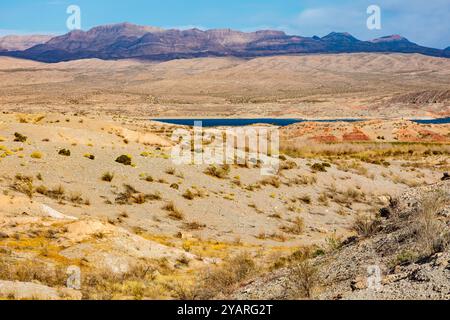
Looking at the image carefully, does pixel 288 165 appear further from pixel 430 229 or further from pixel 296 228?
pixel 430 229

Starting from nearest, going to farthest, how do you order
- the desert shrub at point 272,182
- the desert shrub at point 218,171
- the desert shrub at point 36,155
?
the desert shrub at point 36,155
the desert shrub at point 218,171
the desert shrub at point 272,182

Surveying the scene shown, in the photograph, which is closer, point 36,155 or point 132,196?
point 132,196

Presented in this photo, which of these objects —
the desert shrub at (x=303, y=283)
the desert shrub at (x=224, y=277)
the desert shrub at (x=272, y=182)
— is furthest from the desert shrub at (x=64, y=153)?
the desert shrub at (x=303, y=283)

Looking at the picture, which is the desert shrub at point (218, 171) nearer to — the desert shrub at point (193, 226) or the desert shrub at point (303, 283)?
the desert shrub at point (193, 226)

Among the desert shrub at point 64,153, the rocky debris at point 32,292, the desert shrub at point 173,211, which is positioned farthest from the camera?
the desert shrub at point 64,153

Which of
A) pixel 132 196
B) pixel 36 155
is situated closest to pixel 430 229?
pixel 132 196

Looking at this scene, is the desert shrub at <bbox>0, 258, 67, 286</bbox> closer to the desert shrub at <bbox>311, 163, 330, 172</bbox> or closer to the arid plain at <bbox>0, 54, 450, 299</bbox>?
the arid plain at <bbox>0, 54, 450, 299</bbox>

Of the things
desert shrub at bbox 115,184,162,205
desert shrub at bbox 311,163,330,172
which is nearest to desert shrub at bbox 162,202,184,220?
desert shrub at bbox 115,184,162,205
